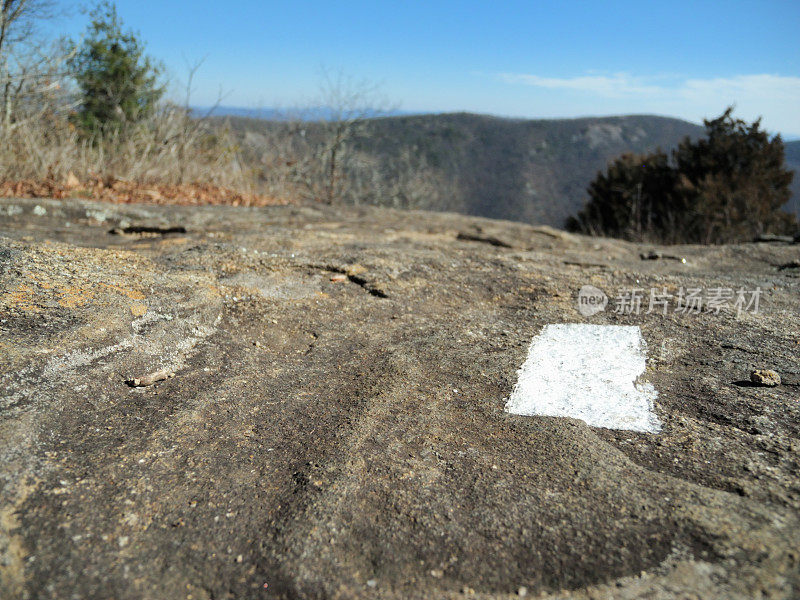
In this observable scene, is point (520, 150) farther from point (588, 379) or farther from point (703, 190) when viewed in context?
point (588, 379)

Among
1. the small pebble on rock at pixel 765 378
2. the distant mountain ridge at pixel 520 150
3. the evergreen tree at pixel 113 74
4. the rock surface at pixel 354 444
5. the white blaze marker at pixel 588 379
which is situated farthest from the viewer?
the distant mountain ridge at pixel 520 150

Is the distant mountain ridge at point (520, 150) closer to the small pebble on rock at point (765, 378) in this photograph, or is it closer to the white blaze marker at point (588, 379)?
the white blaze marker at point (588, 379)

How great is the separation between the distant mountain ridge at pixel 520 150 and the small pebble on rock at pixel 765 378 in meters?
42.8

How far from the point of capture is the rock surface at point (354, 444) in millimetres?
1203

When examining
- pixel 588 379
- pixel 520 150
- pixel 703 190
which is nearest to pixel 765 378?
pixel 588 379

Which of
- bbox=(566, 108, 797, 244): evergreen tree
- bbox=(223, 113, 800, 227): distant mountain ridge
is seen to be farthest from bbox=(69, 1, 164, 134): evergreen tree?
bbox=(223, 113, 800, 227): distant mountain ridge

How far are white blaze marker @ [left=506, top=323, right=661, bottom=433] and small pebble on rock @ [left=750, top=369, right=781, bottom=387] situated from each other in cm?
37

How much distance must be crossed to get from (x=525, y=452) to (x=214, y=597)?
93cm

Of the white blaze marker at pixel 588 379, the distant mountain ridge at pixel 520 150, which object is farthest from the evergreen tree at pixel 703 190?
the distant mountain ridge at pixel 520 150

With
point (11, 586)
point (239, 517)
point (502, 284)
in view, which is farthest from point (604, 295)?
point (11, 586)

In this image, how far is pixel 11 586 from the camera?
1.11 m

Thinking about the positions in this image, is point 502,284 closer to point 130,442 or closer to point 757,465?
point 757,465

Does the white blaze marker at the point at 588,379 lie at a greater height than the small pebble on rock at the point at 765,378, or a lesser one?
lesser

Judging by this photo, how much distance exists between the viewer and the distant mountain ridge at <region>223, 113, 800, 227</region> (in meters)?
50.1
